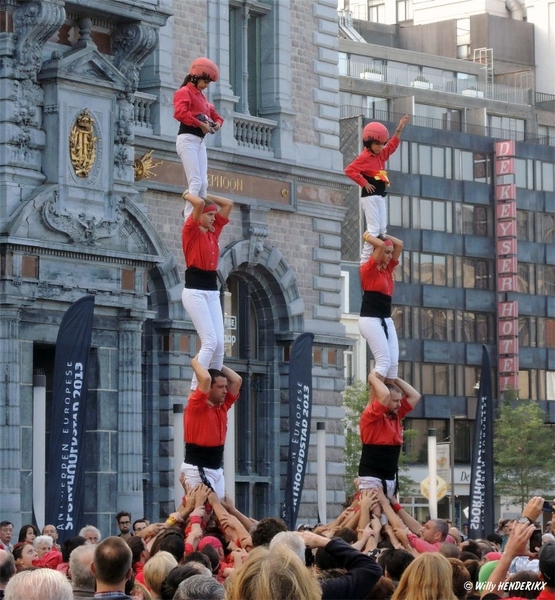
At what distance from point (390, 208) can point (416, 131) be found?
13.3 feet

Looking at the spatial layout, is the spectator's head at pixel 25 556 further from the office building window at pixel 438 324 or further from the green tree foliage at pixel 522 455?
the office building window at pixel 438 324

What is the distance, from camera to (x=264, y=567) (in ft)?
30.4

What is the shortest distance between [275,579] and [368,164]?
47.8 ft

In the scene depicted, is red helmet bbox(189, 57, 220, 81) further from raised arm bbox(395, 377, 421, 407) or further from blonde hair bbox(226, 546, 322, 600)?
blonde hair bbox(226, 546, 322, 600)

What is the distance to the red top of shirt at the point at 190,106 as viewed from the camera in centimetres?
2153

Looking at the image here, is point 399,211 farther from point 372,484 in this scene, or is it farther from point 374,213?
point 372,484

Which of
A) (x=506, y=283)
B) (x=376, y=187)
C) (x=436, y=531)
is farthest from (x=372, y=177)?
(x=506, y=283)

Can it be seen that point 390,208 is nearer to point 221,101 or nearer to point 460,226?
point 460,226

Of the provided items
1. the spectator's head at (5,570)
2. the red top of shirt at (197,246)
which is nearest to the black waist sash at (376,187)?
the red top of shirt at (197,246)

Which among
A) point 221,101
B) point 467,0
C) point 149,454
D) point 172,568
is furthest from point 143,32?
point 467,0

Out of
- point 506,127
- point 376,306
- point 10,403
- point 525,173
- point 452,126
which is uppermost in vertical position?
point 506,127

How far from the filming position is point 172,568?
1255cm

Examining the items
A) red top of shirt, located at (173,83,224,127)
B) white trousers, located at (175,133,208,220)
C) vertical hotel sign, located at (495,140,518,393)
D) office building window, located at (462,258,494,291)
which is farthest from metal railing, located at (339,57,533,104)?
white trousers, located at (175,133,208,220)

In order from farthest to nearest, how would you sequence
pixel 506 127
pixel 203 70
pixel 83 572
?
pixel 506 127, pixel 203 70, pixel 83 572
